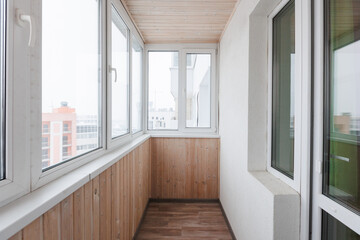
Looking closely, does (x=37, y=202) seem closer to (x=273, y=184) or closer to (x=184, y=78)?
(x=273, y=184)

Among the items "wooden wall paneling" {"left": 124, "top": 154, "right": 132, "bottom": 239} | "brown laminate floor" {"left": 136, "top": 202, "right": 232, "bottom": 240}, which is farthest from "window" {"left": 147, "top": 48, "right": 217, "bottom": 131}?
"wooden wall paneling" {"left": 124, "top": 154, "right": 132, "bottom": 239}

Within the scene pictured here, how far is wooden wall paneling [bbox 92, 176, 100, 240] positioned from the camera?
3.86 ft

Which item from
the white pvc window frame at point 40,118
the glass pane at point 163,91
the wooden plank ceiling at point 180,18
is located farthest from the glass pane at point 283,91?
the glass pane at point 163,91

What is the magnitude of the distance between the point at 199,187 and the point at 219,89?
153 cm

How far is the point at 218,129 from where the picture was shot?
3221mm

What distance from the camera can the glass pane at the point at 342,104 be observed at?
0.85 meters

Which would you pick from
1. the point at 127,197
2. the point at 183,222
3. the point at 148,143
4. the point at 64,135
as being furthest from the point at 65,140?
the point at 183,222

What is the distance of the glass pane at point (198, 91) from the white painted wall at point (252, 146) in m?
0.93

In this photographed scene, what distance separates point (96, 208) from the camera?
3.99 feet

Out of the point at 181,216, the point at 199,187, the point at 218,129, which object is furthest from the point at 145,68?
the point at 181,216

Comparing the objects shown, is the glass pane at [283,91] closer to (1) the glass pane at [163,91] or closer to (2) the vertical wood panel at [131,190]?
(2) the vertical wood panel at [131,190]

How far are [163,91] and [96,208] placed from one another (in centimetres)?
233

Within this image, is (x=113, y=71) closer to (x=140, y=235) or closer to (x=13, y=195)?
(x=13, y=195)

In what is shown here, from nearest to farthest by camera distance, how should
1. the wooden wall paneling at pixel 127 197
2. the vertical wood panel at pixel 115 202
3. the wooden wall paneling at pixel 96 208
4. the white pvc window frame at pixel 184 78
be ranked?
the wooden wall paneling at pixel 96 208 → the vertical wood panel at pixel 115 202 → the wooden wall paneling at pixel 127 197 → the white pvc window frame at pixel 184 78
